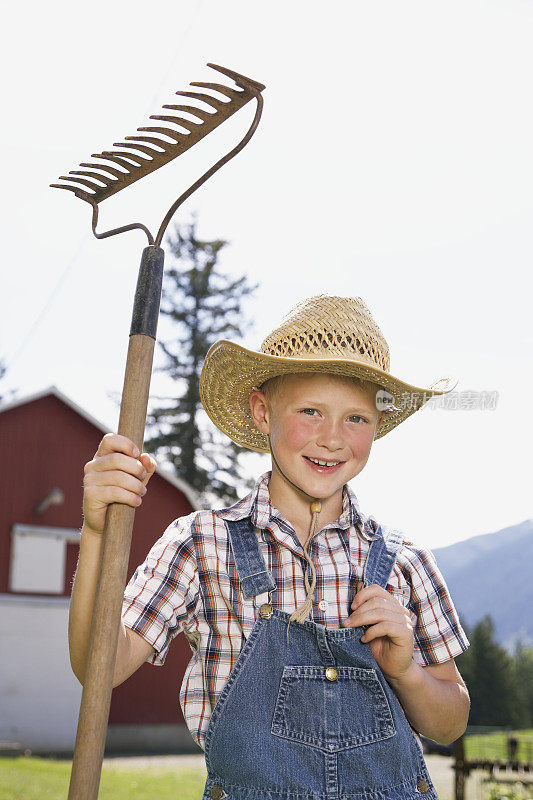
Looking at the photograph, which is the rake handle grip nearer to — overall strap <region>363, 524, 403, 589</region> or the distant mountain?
overall strap <region>363, 524, 403, 589</region>

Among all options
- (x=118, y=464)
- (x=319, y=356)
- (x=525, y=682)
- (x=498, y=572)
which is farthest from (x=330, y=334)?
(x=525, y=682)

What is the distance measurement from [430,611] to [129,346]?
44.7 inches

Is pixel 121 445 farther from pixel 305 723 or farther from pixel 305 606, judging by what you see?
pixel 305 723

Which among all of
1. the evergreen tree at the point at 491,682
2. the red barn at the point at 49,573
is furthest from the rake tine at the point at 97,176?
the evergreen tree at the point at 491,682

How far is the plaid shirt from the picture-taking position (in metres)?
2.07

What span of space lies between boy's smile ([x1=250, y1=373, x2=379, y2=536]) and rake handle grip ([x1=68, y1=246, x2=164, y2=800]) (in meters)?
0.60

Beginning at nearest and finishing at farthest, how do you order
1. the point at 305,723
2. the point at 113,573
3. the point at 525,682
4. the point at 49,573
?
the point at 113,573
the point at 305,723
the point at 49,573
the point at 525,682

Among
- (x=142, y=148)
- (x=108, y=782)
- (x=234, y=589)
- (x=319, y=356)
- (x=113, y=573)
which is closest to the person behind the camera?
(x=113, y=573)

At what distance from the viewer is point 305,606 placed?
80.7 inches

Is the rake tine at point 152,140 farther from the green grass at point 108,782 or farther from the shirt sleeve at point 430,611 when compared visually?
the green grass at point 108,782

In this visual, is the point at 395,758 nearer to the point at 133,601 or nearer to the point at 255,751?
the point at 255,751

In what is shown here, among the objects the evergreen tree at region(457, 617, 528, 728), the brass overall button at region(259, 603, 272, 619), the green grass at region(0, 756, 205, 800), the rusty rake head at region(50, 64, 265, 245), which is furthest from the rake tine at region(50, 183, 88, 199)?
the evergreen tree at region(457, 617, 528, 728)

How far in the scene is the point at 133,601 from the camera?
203 cm

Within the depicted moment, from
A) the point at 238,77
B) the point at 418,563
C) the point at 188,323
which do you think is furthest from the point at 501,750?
the point at 238,77
